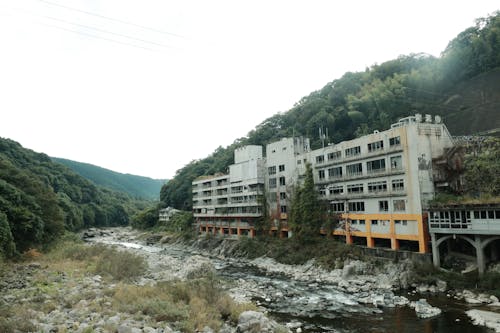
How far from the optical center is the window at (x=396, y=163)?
3363 centimetres

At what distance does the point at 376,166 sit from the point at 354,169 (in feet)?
10.4

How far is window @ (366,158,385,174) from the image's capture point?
3547cm

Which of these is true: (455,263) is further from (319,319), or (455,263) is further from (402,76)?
(402,76)

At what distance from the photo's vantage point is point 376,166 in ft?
119

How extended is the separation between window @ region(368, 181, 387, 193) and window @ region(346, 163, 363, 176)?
6.64 feet

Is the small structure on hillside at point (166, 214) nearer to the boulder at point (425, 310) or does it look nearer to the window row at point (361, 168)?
the window row at point (361, 168)

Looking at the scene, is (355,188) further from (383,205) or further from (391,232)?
(391,232)

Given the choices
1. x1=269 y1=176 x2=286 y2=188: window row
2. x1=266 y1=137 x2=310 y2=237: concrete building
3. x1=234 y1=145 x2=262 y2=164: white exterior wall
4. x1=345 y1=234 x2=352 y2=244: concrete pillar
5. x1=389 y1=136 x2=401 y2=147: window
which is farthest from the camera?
x1=234 y1=145 x2=262 y2=164: white exterior wall

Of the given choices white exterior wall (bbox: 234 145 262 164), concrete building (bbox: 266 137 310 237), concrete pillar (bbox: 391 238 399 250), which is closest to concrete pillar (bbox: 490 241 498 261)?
concrete pillar (bbox: 391 238 399 250)

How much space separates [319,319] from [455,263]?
14293mm

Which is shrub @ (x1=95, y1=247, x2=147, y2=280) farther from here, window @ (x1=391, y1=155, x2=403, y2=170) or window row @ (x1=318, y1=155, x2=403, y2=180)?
window @ (x1=391, y1=155, x2=403, y2=170)

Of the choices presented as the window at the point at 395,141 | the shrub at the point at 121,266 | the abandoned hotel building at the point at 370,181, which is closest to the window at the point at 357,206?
the abandoned hotel building at the point at 370,181

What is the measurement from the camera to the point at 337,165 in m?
41.3

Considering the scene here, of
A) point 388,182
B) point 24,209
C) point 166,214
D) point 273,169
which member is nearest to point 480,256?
point 388,182
